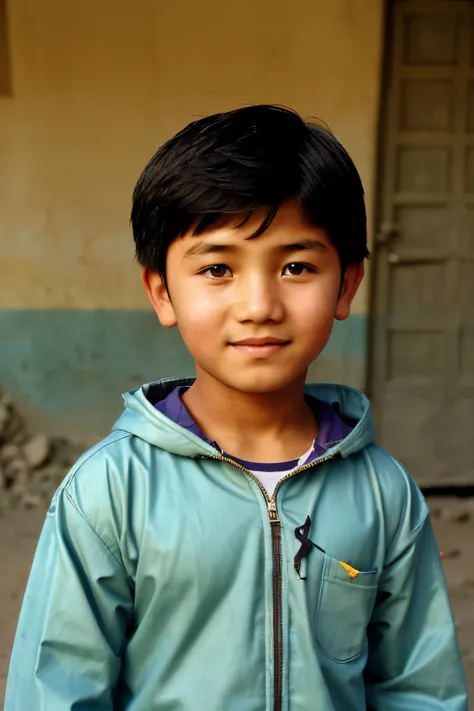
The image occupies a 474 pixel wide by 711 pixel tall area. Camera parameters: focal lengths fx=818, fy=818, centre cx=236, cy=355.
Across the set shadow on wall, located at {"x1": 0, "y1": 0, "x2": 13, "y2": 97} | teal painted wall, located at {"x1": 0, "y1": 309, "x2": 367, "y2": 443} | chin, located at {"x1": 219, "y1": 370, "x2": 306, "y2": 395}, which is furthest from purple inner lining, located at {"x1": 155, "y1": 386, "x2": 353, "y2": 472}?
shadow on wall, located at {"x1": 0, "y1": 0, "x2": 13, "y2": 97}

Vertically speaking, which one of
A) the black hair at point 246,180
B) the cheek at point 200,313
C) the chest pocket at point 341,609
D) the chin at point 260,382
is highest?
the black hair at point 246,180

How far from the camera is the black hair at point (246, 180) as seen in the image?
1114mm

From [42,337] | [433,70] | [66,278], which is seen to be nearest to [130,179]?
[66,278]

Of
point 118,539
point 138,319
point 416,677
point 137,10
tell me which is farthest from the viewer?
point 138,319

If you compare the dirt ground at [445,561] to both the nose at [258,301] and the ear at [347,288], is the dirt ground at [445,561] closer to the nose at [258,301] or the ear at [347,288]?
the ear at [347,288]

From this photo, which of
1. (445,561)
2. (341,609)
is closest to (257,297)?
(341,609)

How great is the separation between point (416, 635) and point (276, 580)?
275 millimetres

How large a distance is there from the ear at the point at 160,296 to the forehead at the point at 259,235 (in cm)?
11

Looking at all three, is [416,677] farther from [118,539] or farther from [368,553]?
[118,539]

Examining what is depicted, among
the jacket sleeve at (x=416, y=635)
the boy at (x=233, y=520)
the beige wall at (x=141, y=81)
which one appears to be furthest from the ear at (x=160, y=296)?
the beige wall at (x=141, y=81)

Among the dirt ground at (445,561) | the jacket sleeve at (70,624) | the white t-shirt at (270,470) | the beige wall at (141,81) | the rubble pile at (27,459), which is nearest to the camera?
the jacket sleeve at (70,624)

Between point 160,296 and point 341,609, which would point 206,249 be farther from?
point 341,609

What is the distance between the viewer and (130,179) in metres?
4.09

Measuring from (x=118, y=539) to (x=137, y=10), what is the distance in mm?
3428
